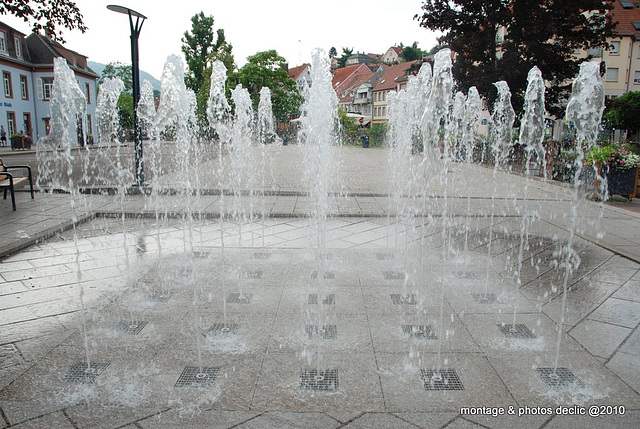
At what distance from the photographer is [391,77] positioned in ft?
225

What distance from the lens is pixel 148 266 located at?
5.84 m

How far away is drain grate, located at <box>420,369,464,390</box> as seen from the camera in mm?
3201

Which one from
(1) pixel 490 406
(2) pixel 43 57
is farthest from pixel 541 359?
(2) pixel 43 57

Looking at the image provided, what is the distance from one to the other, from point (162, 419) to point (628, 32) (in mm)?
53443

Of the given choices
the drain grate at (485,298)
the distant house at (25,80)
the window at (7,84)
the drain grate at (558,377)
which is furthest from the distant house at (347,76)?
the drain grate at (558,377)

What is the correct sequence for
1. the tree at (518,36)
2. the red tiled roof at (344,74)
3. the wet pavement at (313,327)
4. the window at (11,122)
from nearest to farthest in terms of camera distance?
the wet pavement at (313,327), the tree at (518,36), the window at (11,122), the red tiled roof at (344,74)

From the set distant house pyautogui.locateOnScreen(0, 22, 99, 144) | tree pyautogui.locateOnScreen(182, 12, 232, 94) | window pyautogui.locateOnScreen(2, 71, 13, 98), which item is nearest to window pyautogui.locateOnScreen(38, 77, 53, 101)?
distant house pyautogui.locateOnScreen(0, 22, 99, 144)


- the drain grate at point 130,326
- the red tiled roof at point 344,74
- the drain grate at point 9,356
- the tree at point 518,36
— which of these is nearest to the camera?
the drain grate at point 9,356

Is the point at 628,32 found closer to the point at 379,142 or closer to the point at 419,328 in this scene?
the point at 379,142

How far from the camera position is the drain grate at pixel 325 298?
15.4ft

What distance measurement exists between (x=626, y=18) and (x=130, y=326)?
55.3 metres

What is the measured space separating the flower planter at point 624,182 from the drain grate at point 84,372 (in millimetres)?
12222

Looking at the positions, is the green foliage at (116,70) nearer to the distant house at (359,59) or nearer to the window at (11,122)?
the window at (11,122)

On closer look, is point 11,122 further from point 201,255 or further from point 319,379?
point 319,379
